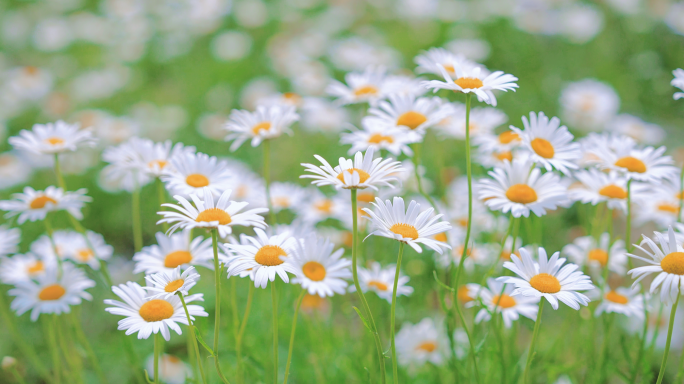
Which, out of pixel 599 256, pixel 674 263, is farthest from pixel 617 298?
pixel 674 263

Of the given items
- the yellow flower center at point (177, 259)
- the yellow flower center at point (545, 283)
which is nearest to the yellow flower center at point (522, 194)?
the yellow flower center at point (545, 283)

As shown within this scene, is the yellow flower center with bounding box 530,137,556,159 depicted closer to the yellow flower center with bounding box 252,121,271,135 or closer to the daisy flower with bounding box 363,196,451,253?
the daisy flower with bounding box 363,196,451,253

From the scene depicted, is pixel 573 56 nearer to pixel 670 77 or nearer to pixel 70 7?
pixel 670 77

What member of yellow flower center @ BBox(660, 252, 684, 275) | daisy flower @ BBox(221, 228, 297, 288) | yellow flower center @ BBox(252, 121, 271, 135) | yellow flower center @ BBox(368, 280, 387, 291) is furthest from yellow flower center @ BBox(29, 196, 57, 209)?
yellow flower center @ BBox(660, 252, 684, 275)

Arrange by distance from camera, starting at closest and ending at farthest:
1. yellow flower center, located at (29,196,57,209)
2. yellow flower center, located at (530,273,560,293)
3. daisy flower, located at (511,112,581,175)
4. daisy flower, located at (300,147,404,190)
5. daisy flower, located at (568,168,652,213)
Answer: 1. daisy flower, located at (300,147,404,190)
2. yellow flower center, located at (530,273,560,293)
3. daisy flower, located at (511,112,581,175)
4. daisy flower, located at (568,168,652,213)
5. yellow flower center, located at (29,196,57,209)

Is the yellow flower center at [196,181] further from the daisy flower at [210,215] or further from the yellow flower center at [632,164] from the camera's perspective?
the yellow flower center at [632,164]

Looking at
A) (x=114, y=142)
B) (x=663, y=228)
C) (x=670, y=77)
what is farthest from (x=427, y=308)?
(x=670, y=77)
